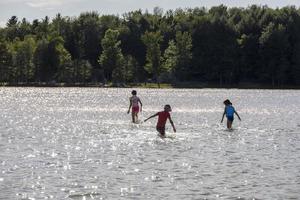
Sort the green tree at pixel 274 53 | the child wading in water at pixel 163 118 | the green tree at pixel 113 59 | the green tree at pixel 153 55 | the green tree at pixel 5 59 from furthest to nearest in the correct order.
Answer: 1. the green tree at pixel 153 55
2. the green tree at pixel 274 53
3. the green tree at pixel 113 59
4. the green tree at pixel 5 59
5. the child wading in water at pixel 163 118

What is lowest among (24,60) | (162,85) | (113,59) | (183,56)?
(162,85)

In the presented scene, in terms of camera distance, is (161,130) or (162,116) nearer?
(162,116)

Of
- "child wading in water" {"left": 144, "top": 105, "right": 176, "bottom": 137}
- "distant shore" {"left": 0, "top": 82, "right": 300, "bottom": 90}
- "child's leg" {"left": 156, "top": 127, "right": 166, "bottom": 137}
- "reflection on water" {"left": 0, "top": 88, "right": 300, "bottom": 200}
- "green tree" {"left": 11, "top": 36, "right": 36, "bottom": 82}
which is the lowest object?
"reflection on water" {"left": 0, "top": 88, "right": 300, "bottom": 200}

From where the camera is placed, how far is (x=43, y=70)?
168 metres

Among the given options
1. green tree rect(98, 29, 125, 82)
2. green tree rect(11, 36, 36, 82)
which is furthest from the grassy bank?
green tree rect(11, 36, 36, 82)

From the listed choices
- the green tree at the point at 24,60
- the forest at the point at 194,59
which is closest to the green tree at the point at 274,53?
the forest at the point at 194,59

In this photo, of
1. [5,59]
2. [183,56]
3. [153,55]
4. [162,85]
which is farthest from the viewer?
[162,85]

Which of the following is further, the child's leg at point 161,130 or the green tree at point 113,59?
the green tree at point 113,59

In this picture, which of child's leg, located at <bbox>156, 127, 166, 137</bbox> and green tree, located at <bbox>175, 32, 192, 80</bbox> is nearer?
child's leg, located at <bbox>156, 127, 166, 137</bbox>

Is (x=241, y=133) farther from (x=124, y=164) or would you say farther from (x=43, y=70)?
(x=43, y=70)

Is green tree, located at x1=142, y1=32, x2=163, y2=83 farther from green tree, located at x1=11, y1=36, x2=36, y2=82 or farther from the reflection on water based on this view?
the reflection on water

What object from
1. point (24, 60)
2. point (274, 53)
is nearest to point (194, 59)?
point (274, 53)

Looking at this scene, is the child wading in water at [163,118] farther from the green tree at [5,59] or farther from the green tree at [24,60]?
the green tree at [5,59]

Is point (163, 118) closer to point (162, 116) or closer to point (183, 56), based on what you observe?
point (162, 116)
